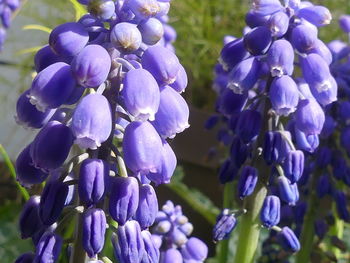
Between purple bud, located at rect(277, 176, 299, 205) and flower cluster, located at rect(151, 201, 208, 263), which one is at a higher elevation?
purple bud, located at rect(277, 176, 299, 205)

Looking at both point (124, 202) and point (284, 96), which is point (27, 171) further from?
point (284, 96)

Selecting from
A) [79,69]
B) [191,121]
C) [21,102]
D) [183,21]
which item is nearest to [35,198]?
[21,102]

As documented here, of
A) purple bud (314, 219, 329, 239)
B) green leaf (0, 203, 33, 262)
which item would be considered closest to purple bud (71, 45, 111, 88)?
green leaf (0, 203, 33, 262)

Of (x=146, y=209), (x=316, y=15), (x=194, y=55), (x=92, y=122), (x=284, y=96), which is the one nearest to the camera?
(x=92, y=122)

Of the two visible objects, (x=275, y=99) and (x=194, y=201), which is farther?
(x=194, y=201)

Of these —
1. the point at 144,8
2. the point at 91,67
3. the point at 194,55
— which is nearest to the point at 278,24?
the point at 144,8

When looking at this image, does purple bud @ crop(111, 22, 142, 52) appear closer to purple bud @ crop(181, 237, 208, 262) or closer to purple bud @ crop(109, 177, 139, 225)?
purple bud @ crop(109, 177, 139, 225)
